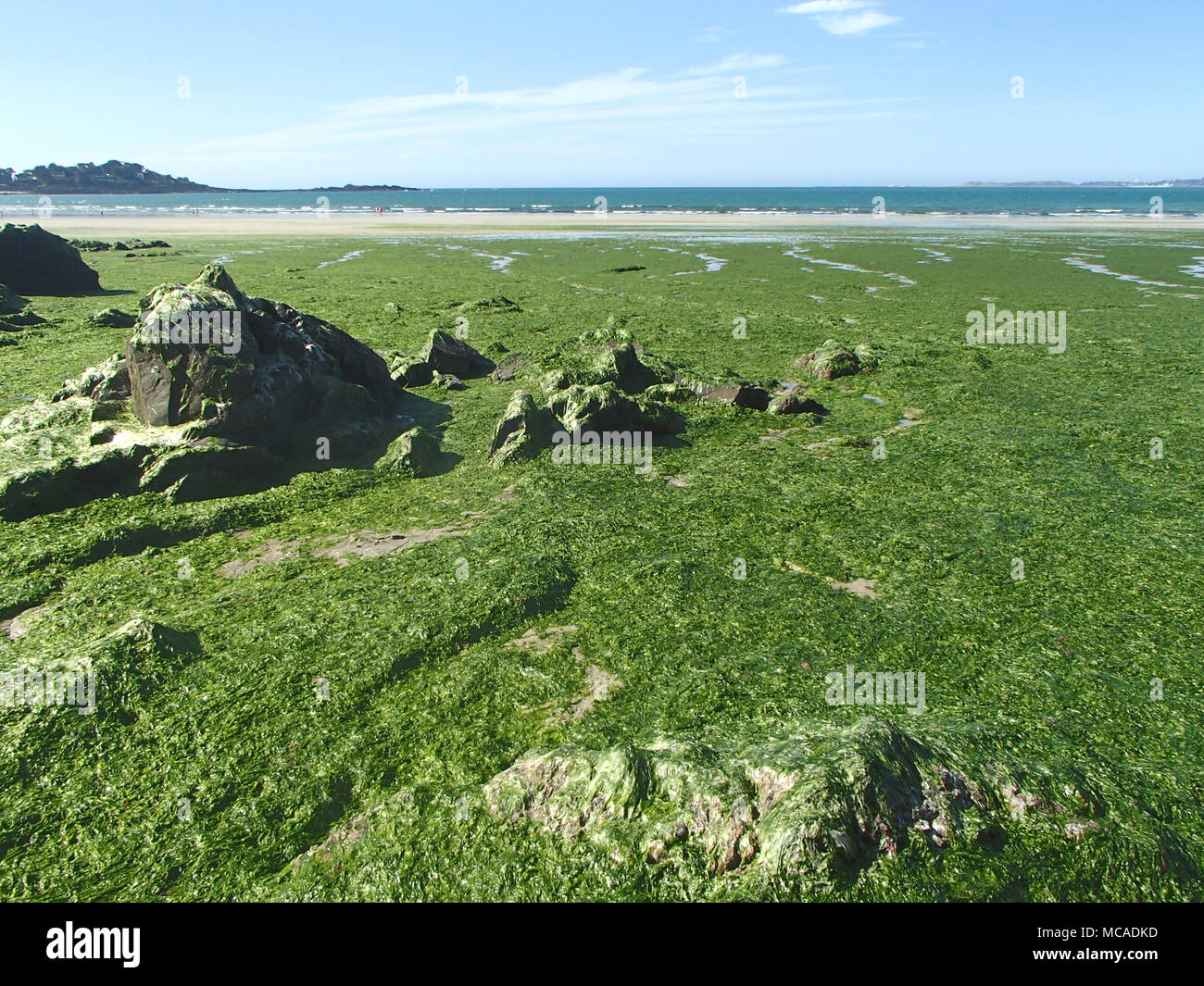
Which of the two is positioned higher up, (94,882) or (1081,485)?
(1081,485)

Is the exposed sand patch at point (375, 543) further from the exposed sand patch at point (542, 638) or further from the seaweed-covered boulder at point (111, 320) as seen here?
the seaweed-covered boulder at point (111, 320)

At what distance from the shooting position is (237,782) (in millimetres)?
5594

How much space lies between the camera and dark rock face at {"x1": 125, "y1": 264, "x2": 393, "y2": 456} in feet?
38.3

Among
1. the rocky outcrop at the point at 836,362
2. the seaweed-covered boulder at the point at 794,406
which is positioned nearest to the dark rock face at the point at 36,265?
the rocky outcrop at the point at 836,362

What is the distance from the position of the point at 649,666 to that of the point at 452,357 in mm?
13094

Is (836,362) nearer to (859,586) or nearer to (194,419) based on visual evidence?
(859,586)

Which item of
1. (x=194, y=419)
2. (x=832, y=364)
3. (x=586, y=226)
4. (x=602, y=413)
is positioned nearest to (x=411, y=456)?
(x=194, y=419)

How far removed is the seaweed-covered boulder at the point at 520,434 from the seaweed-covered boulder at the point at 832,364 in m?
8.35

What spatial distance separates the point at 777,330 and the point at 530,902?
21695 millimetres

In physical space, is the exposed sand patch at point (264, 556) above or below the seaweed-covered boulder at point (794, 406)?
below

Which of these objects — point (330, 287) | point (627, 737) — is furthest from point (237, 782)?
point (330, 287)

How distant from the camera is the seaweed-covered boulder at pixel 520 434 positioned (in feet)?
41.4

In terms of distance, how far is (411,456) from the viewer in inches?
482
